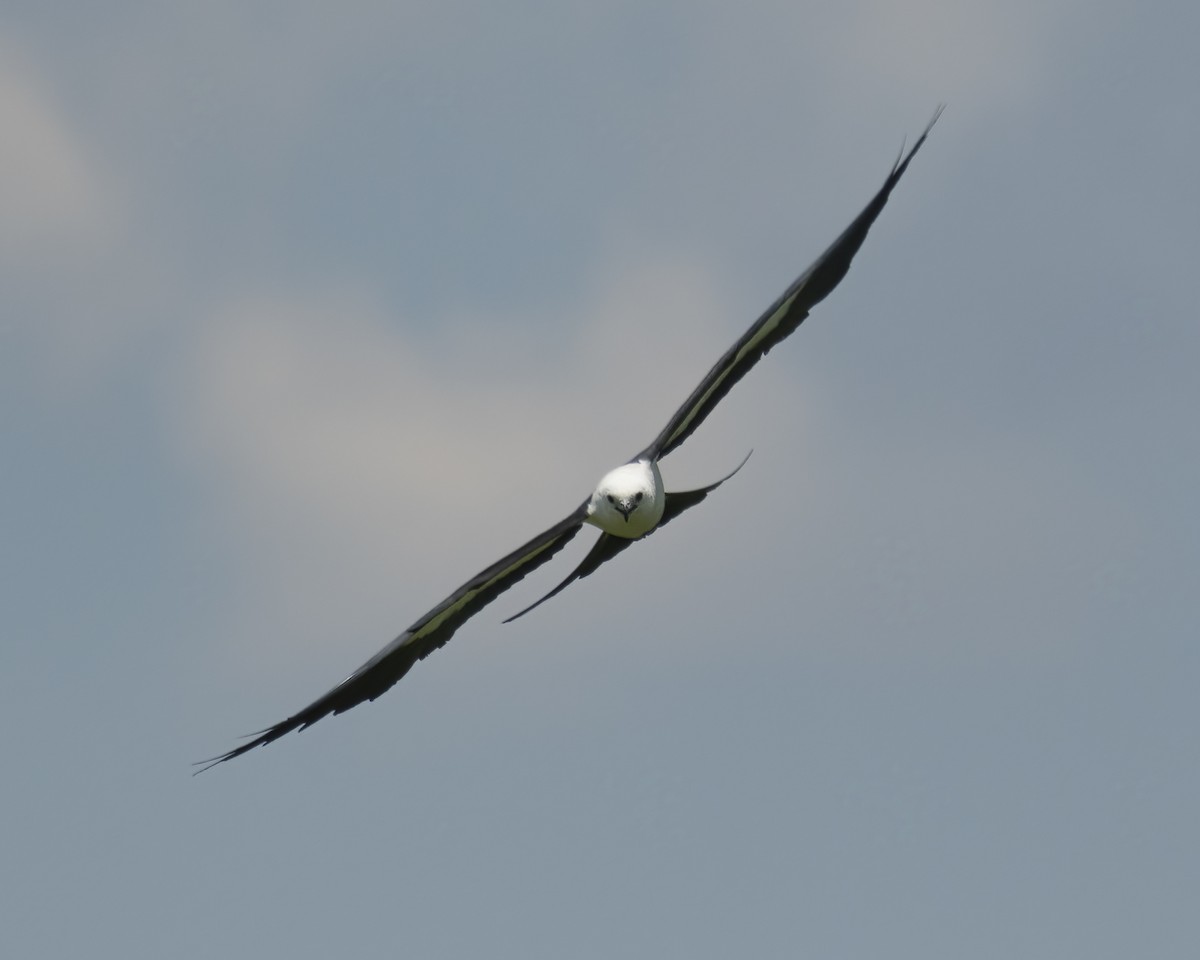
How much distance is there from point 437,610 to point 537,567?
92 cm

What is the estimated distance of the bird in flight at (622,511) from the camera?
19188mm

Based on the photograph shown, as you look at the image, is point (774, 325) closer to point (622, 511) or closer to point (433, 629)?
point (622, 511)

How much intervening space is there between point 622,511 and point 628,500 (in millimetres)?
119

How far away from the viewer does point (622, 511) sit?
19172 millimetres

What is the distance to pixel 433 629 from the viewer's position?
2031 cm

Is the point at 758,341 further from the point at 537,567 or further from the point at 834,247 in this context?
the point at 537,567

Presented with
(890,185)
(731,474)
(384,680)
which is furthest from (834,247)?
(384,680)

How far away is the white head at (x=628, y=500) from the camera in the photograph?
19.2m

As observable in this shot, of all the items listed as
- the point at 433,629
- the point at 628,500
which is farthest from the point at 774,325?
the point at 433,629

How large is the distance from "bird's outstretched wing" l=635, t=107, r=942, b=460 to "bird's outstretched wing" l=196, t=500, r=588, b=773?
1090 mm

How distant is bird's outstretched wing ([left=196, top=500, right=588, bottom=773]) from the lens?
19797mm

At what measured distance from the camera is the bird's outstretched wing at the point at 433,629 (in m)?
19.8

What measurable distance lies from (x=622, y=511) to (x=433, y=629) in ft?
7.26

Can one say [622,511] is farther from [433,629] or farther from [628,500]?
[433,629]
